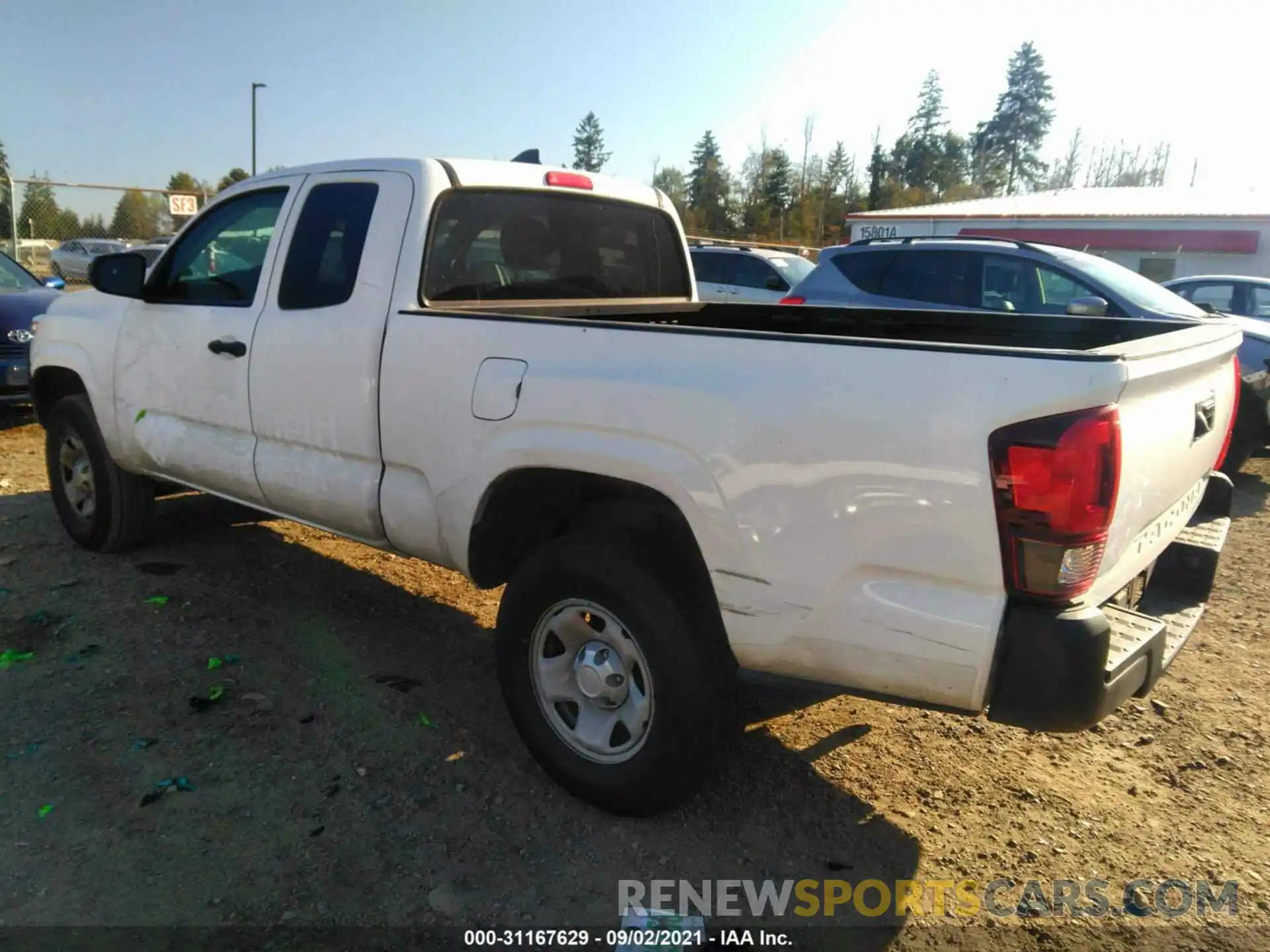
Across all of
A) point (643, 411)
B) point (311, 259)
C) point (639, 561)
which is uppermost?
point (311, 259)

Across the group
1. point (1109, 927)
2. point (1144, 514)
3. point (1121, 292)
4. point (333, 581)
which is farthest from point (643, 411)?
point (1121, 292)

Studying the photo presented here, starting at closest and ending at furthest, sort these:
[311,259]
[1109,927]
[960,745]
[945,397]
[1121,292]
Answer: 1. [945,397]
2. [1109,927]
3. [960,745]
4. [311,259]
5. [1121,292]

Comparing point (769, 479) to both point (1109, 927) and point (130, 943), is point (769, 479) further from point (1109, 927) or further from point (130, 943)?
point (130, 943)

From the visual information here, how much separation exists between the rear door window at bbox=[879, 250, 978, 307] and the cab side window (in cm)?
602

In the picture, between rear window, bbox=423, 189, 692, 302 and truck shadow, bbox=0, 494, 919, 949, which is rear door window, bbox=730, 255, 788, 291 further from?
truck shadow, bbox=0, 494, 919, 949

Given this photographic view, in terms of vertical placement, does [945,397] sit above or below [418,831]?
above

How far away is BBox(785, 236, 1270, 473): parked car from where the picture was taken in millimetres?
7348

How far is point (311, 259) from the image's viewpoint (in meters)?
3.83

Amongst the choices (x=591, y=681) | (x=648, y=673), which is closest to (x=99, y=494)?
(x=591, y=681)

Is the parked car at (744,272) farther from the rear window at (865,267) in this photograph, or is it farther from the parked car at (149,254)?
the parked car at (149,254)

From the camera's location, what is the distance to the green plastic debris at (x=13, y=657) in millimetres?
3896

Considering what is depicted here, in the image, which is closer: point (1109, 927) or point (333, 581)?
point (1109, 927)

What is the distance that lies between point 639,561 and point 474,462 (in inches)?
27.3

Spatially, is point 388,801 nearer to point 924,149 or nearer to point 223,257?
point 223,257
